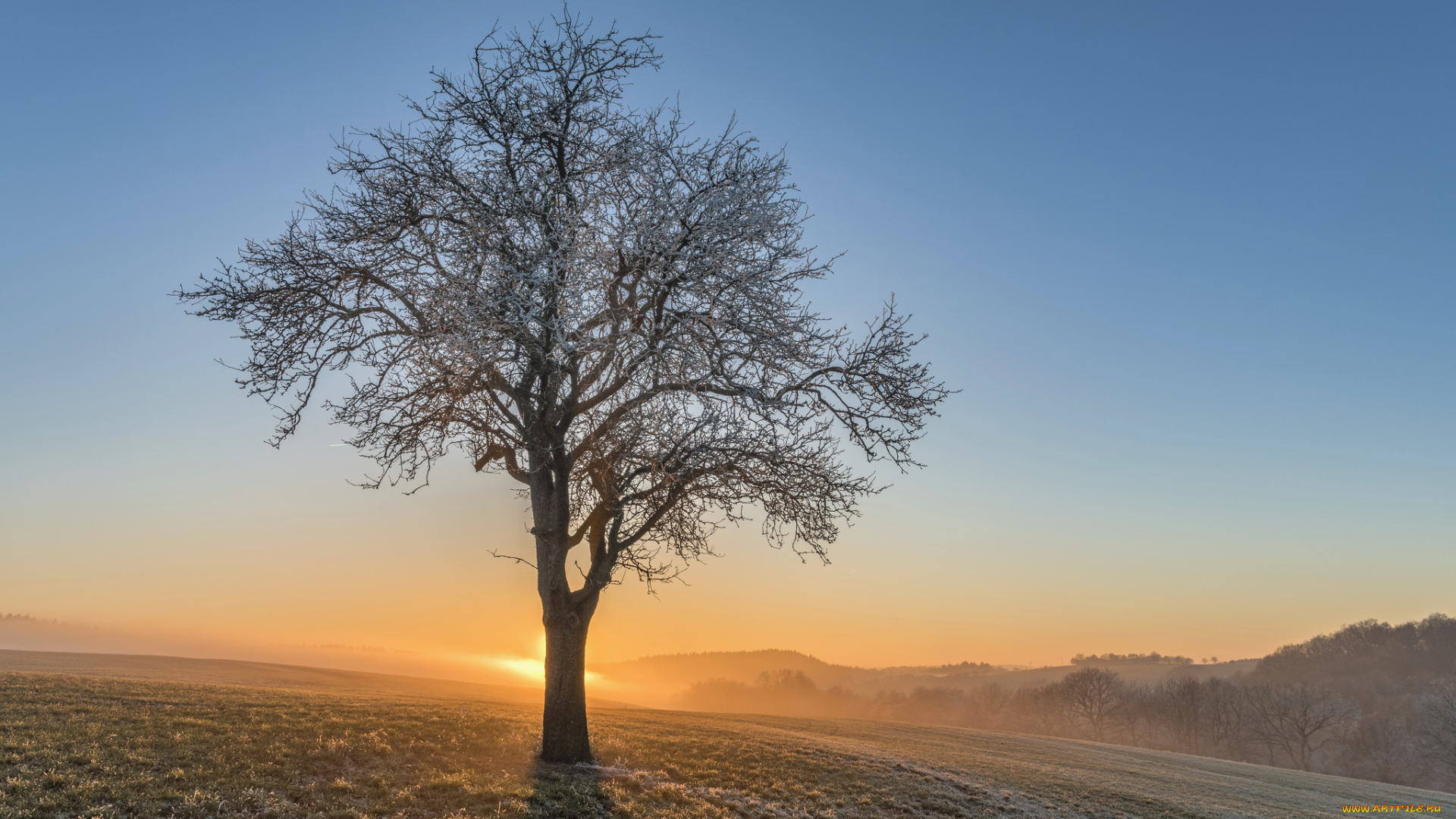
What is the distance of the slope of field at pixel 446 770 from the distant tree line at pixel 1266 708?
57708 millimetres

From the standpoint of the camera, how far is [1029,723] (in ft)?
273

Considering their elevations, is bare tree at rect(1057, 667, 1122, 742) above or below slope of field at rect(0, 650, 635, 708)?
below

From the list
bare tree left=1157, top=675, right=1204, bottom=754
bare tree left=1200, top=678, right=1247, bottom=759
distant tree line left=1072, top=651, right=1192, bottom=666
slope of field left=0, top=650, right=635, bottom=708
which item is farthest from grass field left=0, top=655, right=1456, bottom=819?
distant tree line left=1072, top=651, right=1192, bottom=666

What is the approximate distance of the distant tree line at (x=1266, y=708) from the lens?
63438mm

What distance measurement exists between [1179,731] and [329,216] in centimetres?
8888

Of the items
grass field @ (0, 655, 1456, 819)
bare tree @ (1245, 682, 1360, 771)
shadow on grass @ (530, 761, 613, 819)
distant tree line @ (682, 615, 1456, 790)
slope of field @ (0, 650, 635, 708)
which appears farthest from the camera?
bare tree @ (1245, 682, 1360, 771)

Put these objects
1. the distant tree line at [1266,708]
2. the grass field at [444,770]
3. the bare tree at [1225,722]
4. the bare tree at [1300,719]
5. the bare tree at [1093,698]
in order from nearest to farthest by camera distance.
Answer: the grass field at [444,770] < the distant tree line at [1266,708] < the bare tree at [1300,719] < the bare tree at [1225,722] < the bare tree at [1093,698]

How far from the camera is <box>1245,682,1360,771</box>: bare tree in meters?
65.5

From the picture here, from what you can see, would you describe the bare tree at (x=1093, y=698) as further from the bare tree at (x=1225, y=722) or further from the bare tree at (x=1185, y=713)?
the bare tree at (x=1225, y=722)

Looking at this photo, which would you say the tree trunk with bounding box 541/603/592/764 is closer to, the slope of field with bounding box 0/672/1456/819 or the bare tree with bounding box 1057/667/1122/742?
the slope of field with bounding box 0/672/1456/819

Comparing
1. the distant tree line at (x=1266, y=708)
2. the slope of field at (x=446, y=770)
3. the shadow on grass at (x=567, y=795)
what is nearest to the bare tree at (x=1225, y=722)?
the distant tree line at (x=1266, y=708)

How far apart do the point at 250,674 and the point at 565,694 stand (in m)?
31.9

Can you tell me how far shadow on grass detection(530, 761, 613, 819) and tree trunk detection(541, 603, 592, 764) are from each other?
0.46m

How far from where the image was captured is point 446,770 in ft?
38.1
